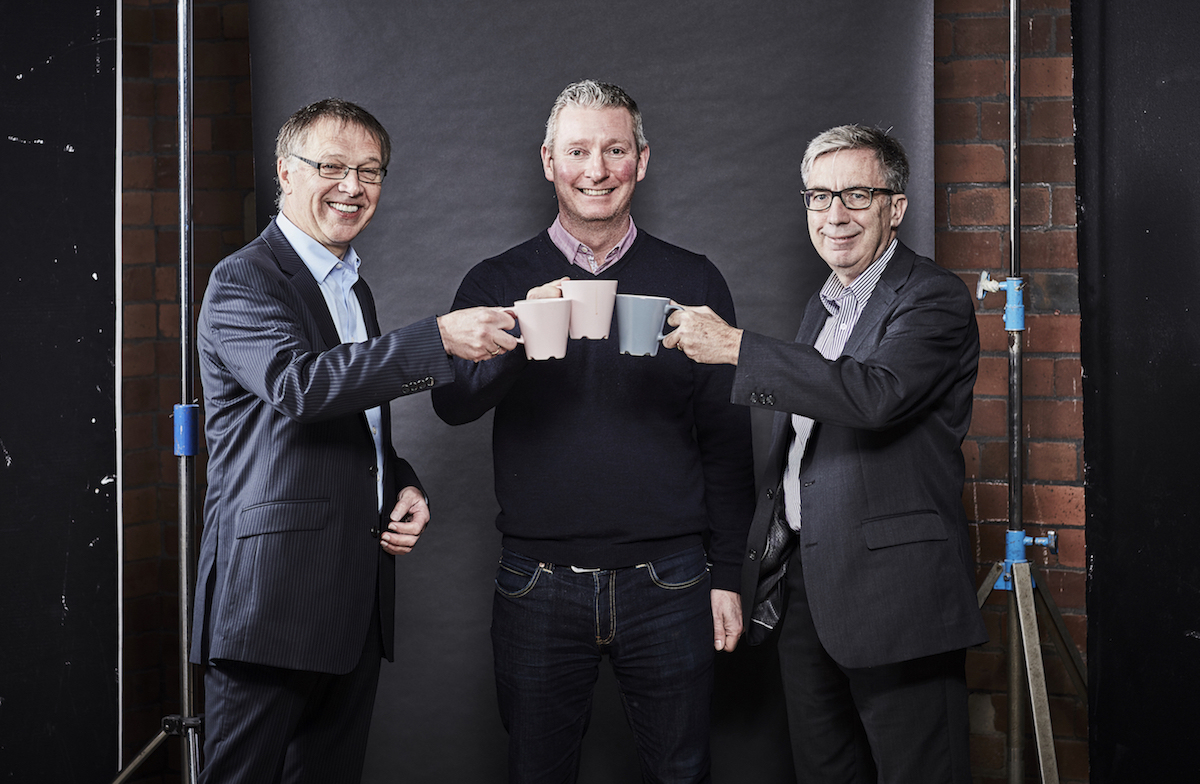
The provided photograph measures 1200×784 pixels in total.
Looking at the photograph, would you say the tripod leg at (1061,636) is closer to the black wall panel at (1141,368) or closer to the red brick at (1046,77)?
the black wall panel at (1141,368)

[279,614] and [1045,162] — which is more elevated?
[1045,162]

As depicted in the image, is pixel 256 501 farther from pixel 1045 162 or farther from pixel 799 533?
pixel 1045 162

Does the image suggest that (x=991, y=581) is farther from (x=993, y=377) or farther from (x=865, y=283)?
(x=865, y=283)

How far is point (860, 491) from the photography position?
161 cm

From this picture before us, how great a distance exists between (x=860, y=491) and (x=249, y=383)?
101 centimetres

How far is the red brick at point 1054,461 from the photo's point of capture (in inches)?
91.6

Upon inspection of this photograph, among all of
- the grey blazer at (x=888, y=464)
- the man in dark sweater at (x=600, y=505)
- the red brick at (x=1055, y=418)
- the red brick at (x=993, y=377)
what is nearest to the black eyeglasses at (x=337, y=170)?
the man in dark sweater at (x=600, y=505)

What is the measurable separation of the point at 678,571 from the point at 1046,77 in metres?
1.53

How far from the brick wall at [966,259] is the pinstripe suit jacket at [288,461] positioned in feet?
3.70

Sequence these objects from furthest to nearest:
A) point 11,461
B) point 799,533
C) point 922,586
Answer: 1. point 11,461
2. point 799,533
3. point 922,586

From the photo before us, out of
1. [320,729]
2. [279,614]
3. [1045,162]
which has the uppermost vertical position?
[1045,162]

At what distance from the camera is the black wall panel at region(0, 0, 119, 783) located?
1902mm

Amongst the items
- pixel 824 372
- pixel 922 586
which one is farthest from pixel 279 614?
pixel 922 586

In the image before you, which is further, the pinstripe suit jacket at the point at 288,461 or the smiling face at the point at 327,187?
the smiling face at the point at 327,187
